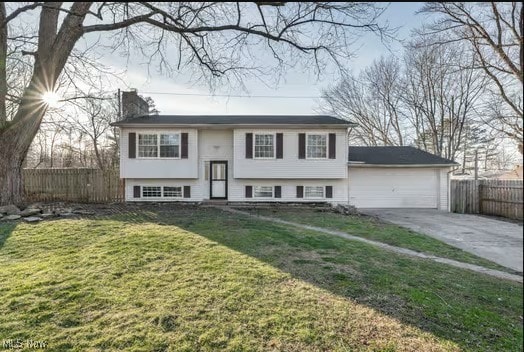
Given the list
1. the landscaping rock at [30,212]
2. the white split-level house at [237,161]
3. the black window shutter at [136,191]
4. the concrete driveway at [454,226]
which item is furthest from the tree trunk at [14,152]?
the concrete driveway at [454,226]

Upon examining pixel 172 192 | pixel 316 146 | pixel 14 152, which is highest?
pixel 316 146

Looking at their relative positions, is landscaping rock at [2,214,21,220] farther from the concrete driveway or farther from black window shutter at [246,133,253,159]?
the concrete driveway

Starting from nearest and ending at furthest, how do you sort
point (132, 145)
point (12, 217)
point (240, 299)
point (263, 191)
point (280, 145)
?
1. point (240, 299)
2. point (12, 217)
3. point (132, 145)
4. point (280, 145)
5. point (263, 191)

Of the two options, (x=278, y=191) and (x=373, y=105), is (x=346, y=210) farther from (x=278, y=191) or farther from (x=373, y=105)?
(x=373, y=105)

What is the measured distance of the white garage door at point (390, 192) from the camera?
54.7ft

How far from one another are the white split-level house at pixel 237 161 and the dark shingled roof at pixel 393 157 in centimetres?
21

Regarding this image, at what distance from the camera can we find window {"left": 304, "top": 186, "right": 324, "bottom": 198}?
15773 millimetres

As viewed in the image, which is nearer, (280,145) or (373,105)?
(280,145)

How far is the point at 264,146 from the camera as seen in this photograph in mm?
15430

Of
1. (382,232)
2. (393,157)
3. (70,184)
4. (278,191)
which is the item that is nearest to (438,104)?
(393,157)

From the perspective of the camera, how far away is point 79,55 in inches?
469

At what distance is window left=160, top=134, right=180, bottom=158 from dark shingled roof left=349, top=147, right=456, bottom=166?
915cm

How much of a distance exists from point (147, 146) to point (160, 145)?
0.66 meters

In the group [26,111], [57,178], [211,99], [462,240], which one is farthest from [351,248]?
[57,178]
